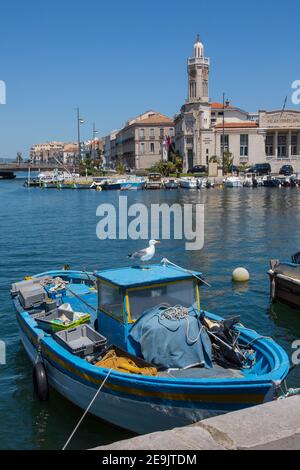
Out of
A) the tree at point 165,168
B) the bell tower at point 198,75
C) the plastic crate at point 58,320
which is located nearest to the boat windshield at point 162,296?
the plastic crate at point 58,320

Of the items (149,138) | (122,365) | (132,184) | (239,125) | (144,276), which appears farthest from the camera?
(149,138)

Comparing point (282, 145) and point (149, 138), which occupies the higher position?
point (149, 138)

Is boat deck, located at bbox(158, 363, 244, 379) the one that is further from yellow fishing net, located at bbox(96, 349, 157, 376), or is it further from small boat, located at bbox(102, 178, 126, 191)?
small boat, located at bbox(102, 178, 126, 191)

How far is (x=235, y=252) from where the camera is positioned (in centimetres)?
2842

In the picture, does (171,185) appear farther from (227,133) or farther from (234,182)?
(227,133)

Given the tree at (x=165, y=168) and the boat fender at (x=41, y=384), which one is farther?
the tree at (x=165, y=168)

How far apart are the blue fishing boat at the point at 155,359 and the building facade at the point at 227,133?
97997mm

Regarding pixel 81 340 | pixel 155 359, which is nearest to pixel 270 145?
pixel 81 340

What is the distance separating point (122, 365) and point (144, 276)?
6.56ft

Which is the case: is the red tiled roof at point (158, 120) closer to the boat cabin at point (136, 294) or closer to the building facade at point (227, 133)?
the building facade at point (227, 133)

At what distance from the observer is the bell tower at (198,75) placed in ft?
355

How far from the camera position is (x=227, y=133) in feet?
355

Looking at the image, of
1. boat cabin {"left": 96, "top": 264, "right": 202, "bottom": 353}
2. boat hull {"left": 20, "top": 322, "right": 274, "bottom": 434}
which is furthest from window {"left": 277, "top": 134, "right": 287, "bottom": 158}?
boat hull {"left": 20, "top": 322, "right": 274, "bottom": 434}
